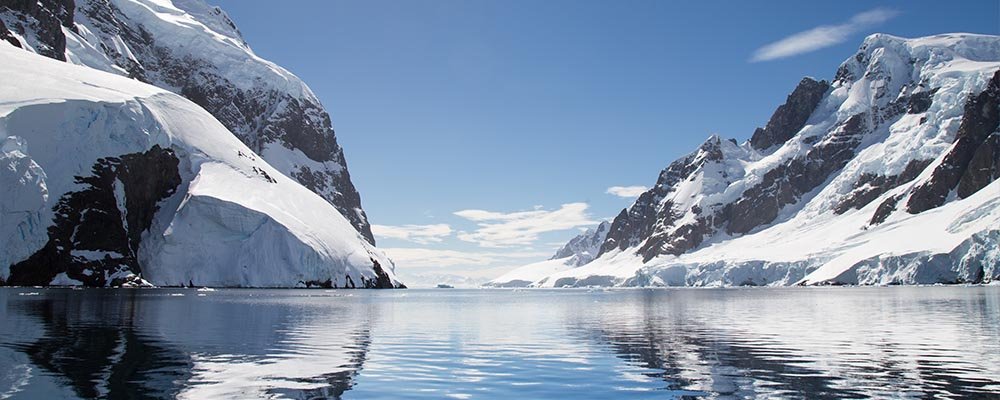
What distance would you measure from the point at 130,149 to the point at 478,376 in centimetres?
11643

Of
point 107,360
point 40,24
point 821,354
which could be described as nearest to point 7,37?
point 40,24

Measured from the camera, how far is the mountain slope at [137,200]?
10162cm

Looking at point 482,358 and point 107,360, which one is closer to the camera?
point 107,360

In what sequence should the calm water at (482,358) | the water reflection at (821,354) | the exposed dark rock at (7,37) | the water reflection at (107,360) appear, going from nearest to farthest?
the water reflection at (107,360) < the calm water at (482,358) < the water reflection at (821,354) < the exposed dark rock at (7,37)

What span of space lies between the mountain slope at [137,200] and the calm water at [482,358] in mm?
61122

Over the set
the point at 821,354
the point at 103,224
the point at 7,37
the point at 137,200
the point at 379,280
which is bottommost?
the point at 821,354

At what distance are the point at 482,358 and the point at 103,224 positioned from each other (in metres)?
101

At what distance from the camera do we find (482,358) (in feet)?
99.3

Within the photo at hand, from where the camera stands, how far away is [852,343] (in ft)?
115

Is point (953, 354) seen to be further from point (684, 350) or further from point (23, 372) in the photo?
point (23, 372)

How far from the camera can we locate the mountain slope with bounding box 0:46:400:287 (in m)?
102

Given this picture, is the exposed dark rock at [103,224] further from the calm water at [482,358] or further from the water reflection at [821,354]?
the water reflection at [821,354]

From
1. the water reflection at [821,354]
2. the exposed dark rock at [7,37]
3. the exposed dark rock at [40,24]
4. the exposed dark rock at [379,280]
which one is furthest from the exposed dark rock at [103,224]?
the water reflection at [821,354]

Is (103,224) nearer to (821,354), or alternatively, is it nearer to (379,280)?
(379,280)
